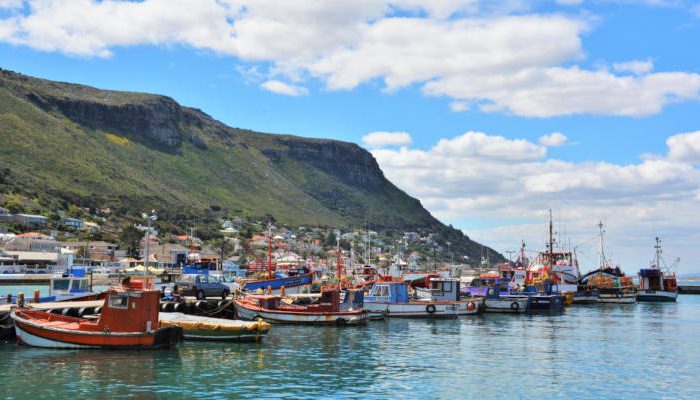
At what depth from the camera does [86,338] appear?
A: 34438 mm

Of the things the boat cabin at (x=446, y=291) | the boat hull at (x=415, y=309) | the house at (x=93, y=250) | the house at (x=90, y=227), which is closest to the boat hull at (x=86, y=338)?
the boat hull at (x=415, y=309)

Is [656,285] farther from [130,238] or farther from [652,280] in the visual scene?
[130,238]

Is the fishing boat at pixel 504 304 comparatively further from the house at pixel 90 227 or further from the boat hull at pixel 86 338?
the house at pixel 90 227

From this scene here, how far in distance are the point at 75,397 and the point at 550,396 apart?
18747 millimetres

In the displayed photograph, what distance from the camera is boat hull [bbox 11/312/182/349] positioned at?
34.4m

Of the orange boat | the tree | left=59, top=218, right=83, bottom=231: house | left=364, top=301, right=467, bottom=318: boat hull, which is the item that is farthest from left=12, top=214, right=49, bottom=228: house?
the orange boat

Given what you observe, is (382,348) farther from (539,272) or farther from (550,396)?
(539,272)

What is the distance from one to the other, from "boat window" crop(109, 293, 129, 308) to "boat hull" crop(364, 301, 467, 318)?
90.4 feet

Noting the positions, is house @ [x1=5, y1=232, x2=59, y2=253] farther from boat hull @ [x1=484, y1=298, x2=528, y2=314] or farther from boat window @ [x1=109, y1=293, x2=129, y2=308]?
boat window @ [x1=109, y1=293, x2=129, y2=308]

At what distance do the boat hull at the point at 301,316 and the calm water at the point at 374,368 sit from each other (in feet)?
5.16

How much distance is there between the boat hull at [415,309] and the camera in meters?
59.1

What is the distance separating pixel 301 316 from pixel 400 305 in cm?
1216

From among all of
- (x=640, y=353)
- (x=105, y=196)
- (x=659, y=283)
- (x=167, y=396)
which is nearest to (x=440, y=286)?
(x=640, y=353)

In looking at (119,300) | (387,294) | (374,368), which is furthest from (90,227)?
(374,368)
